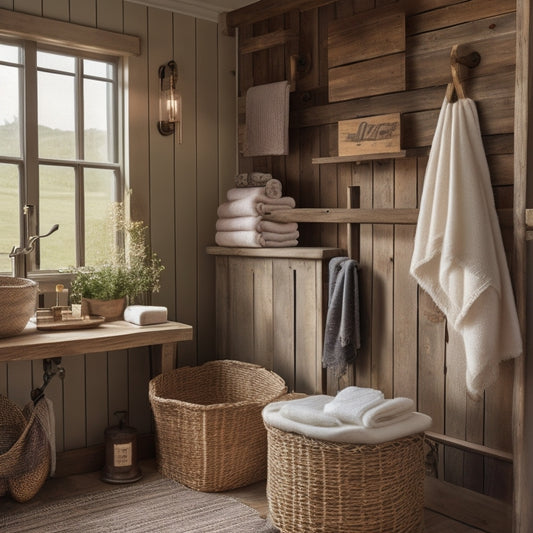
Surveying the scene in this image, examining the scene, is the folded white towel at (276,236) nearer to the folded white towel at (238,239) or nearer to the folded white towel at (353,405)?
the folded white towel at (238,239)

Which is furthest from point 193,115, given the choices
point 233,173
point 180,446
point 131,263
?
point 180,446

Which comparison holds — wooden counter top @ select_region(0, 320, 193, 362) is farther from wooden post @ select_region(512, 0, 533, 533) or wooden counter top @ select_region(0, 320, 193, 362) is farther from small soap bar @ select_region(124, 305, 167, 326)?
wooden post @ select_region(512, 0, 533, 533)

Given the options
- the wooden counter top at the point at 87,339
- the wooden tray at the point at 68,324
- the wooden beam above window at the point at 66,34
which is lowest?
the wooden counter top at the point at 87,339

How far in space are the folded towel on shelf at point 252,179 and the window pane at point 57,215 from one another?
0.82 metres

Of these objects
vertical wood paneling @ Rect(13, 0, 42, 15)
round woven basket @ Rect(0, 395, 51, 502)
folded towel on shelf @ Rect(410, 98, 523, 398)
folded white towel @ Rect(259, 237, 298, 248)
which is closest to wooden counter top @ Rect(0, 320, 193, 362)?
round woven basket @ Rect(0, 395, 51, 502)

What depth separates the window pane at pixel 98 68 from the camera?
3.48 meters

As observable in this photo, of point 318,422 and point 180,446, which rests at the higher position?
point 318,422

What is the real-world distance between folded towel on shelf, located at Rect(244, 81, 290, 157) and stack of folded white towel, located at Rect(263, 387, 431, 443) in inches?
54.4

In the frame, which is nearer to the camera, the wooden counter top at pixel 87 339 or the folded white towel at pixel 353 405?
the folded white towel at pixel 353 405

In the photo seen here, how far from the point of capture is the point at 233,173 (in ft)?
13.0

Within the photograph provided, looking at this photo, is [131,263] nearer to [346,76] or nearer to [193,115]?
[193,115]

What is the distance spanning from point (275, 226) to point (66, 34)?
1.30 m

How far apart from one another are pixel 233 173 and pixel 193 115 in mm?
384

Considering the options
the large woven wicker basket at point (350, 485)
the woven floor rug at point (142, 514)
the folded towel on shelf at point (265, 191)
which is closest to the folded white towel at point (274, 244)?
the folded towel on shelf at point (265, 191)
